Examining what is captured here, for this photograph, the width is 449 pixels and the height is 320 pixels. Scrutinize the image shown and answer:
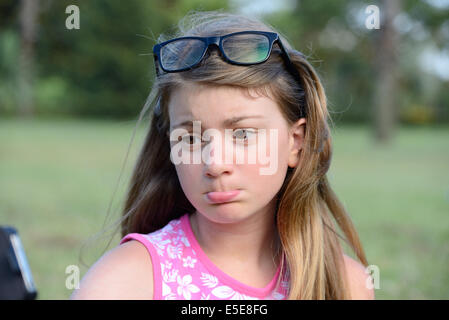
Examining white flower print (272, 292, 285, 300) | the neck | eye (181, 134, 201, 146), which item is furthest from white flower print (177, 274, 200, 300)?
eye (181, 134, 201, 146)

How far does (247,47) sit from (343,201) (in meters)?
1.38

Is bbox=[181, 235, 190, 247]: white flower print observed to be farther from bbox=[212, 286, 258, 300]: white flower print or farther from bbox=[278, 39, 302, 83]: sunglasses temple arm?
bbox=[278, 39, 302, 83]: sunglasses temple arm

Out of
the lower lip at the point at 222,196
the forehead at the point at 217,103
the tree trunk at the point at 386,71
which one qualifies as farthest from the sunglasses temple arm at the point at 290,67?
the tree trunk at the point at 386,71

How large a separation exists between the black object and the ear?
1018mm

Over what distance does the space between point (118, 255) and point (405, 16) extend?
27.2 meters

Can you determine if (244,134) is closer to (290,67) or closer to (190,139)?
(190,139)

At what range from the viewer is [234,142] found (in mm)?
1540

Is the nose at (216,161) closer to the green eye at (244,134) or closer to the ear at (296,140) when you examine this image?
the green eye at (244,134)

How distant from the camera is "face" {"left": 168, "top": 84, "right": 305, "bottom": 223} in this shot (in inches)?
60.3

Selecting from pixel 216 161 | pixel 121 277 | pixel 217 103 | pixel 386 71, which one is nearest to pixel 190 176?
pixel 216 161

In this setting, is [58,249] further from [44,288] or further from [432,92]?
[432,92]

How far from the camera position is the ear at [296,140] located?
1.76m
